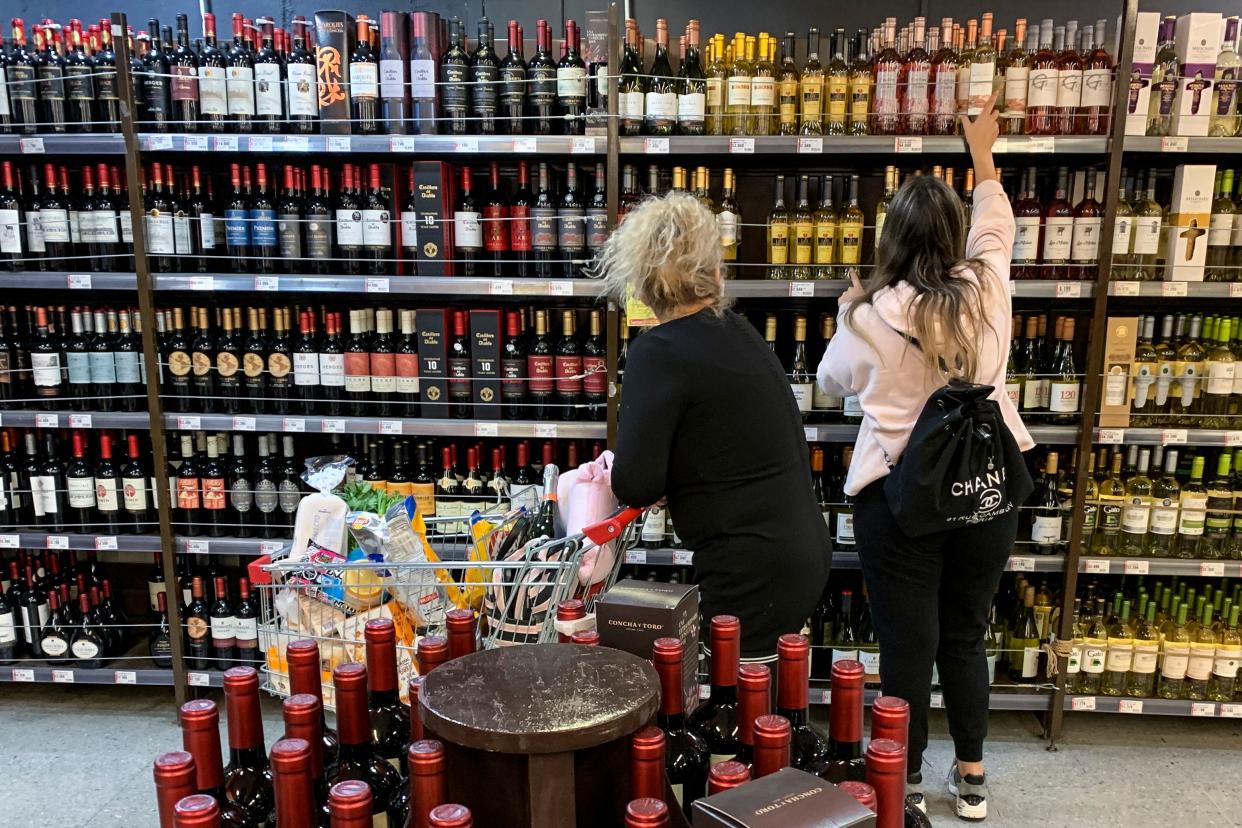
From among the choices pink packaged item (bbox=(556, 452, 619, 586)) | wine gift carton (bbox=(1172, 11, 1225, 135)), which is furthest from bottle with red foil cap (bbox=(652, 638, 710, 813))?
wine gift carton (bbox=(1172, 11, 1225, 135))

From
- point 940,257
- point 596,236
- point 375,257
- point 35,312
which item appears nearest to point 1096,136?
point 940,257

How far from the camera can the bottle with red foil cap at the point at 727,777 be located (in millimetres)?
848

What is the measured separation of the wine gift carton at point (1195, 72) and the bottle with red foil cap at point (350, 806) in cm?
324

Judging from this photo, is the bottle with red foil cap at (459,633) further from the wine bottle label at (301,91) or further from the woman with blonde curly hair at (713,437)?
the wine bottle label at (301,91)

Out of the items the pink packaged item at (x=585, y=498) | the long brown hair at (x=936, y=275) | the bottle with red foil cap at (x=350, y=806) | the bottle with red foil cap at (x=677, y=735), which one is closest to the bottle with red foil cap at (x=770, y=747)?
the bottle with red foil cap at (x=677, y=735)

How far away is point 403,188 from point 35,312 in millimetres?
1418

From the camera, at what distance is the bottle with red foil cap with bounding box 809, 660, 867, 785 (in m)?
1.07

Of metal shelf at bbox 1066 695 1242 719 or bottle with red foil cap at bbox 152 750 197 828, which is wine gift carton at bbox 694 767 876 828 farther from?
metal shelf at bbox 1066 695 1242 719

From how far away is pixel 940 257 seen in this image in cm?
234

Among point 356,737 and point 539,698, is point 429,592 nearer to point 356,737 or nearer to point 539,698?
point 356,737

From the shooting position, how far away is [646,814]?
79cm

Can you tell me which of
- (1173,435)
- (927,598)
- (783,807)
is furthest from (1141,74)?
(783,807)

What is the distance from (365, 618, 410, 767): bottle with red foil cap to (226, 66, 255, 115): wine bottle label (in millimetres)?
2515

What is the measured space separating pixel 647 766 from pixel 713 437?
1.16m
